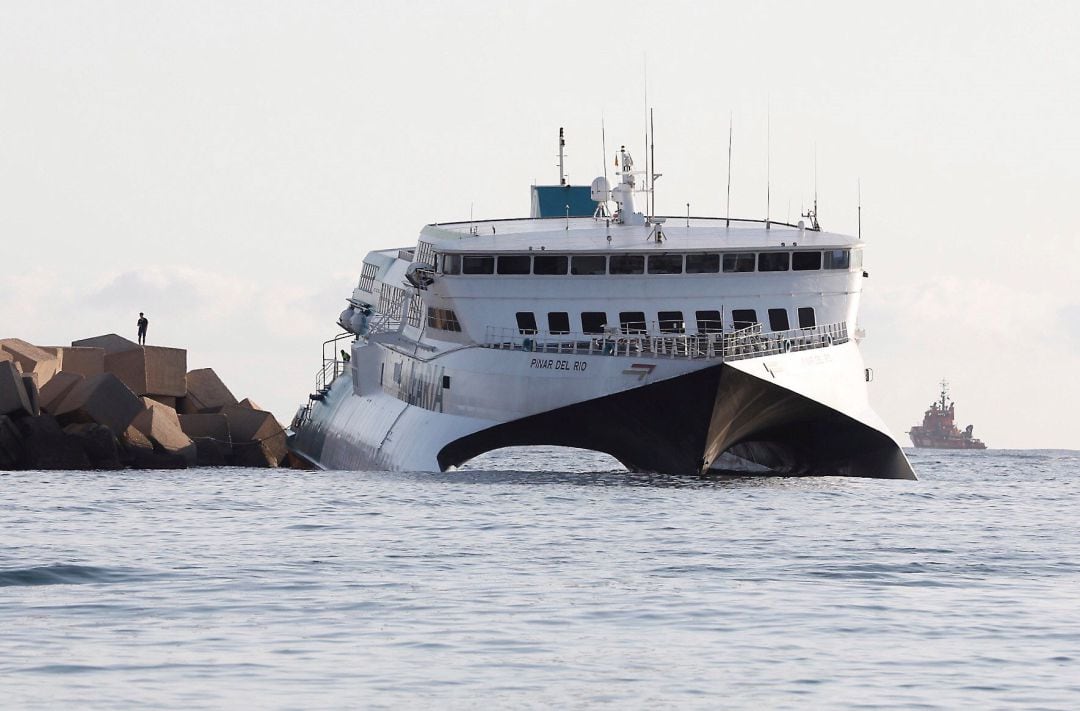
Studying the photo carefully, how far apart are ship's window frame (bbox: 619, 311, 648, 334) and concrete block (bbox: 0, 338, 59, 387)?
20.6 m

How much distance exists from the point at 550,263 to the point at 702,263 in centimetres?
360

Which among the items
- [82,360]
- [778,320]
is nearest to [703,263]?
[778,320]

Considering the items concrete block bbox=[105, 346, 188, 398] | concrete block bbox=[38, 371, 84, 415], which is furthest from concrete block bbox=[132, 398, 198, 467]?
concrete block bbox=[105, 346, 188, 398]

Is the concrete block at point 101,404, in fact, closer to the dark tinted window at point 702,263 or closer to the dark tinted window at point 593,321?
the dark tinted window at point 593,321

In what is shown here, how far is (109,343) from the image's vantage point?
236 feet

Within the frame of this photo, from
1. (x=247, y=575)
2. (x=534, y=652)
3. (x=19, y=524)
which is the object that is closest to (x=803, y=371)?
(x=19, y=524)

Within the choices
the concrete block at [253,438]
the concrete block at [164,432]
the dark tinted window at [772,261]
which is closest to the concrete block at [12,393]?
the concrete block at [164,432]

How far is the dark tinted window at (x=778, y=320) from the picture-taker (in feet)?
165

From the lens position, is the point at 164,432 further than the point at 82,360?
No

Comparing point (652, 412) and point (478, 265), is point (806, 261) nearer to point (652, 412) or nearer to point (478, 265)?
point (652, 412)

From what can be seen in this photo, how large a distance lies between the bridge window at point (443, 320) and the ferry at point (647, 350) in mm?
73

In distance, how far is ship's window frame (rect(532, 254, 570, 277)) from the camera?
50.0 m

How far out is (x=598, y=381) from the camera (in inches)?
1838

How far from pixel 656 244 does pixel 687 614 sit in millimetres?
26627
